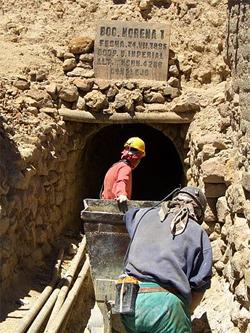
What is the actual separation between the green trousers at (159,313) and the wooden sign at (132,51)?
5.92 meters

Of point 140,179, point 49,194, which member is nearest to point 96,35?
point 49,194

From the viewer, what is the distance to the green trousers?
15.0ft

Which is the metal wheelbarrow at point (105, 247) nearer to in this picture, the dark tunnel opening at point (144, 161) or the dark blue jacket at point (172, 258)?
the dark blue jacket at point (172, 258)

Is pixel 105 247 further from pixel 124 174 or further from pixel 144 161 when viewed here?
pixel 144 161

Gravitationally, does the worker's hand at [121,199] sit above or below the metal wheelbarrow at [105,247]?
above

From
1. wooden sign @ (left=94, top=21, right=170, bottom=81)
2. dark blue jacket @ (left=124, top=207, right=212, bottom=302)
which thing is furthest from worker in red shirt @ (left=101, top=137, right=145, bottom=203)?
wooden sign @ (left=94, top=21, right=170, bottom=81)

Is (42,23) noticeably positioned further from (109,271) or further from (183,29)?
(109,271)

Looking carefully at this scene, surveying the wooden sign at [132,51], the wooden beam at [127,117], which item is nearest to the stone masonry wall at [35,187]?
the wooden beam at [127,117]

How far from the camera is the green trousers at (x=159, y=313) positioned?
458 centimetres

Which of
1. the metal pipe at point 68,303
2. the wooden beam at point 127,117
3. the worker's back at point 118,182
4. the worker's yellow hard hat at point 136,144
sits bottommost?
the metal pipe at point 68,303

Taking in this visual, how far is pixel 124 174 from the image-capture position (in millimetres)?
7250

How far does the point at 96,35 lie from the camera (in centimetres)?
1012

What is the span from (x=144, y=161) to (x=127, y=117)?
12.5 ft

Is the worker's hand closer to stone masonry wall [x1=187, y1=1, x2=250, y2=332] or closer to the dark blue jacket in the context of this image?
stone masonry wall [x1=187, y1=1, x2=250, y2=332]
